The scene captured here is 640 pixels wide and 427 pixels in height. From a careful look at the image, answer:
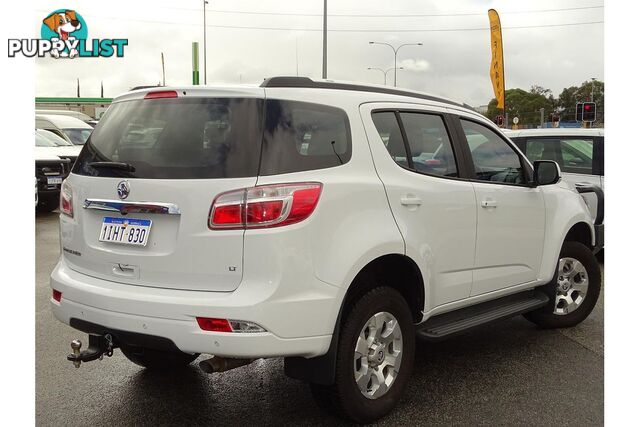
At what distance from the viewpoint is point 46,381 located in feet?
13.6

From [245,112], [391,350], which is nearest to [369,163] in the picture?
[245,112]

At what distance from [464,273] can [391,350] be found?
0.85m

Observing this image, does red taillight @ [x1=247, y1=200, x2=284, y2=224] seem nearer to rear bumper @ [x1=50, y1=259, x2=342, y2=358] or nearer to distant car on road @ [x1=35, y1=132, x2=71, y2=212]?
rear bumper @ [x1=50, y1=259, x2=342, y2=358]

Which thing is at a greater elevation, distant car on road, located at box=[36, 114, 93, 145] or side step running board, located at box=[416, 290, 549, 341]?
distant car on road, located at box=[36, 114, 93, 145]

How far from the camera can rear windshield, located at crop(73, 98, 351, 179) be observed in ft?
10.0

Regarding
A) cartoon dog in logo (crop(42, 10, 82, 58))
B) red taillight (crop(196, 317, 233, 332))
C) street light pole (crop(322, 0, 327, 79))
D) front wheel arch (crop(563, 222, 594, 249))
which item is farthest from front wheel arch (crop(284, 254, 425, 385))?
cartoon dog in logo (crop(42, 10, 82, 58))

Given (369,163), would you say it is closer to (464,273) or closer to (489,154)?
(464,273)

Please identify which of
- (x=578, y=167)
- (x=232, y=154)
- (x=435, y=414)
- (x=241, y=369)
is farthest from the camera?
(x=578, y=167)

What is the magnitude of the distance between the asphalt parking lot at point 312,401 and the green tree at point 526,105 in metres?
87.5

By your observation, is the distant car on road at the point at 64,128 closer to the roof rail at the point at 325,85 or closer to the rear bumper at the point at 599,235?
the rear bumper at the point at 599,235

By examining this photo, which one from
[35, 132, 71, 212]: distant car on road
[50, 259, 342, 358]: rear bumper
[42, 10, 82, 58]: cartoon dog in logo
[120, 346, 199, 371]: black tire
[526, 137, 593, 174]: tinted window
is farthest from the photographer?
[42, 10, 82, 58]: cartoon dog in logo

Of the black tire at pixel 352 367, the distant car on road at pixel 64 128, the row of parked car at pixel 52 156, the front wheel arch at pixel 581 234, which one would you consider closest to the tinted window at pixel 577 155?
the front wheel arch at pixel 581 234

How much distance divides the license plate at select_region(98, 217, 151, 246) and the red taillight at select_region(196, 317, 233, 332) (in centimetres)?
52

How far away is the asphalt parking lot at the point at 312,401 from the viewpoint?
3.64 m
